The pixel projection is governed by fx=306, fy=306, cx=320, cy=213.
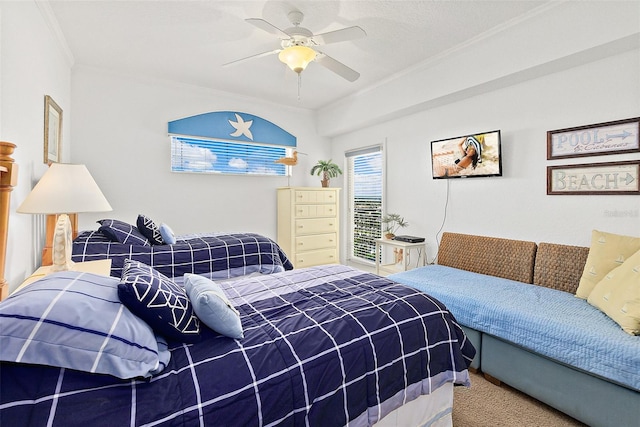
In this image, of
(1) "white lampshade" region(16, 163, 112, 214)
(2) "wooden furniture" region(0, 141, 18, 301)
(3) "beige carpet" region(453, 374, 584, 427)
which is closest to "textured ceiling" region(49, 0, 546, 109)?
(1) "white lampshade" region(16, 163, 112, 214)

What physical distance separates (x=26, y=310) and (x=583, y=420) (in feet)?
8.33

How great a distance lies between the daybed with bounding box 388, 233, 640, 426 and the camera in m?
1.57

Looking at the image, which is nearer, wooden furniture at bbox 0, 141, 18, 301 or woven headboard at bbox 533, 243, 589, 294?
wooden furniture at bbox 0, 141, 18, 301

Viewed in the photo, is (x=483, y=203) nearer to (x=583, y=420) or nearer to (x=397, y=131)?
(x=397, y=131)

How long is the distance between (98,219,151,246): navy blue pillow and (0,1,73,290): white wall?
428 millimetres

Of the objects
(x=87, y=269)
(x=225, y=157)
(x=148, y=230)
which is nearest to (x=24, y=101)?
(x=87, y=269)

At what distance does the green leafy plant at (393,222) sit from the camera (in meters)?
3.97

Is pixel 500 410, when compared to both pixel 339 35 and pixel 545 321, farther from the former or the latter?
pixel 339 35

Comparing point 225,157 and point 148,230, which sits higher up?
point 225,157

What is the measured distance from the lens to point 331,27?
2.58 m

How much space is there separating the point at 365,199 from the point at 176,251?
292cm

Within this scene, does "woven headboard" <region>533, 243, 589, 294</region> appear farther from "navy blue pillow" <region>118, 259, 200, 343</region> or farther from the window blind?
the window blind

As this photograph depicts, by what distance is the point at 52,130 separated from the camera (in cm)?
259

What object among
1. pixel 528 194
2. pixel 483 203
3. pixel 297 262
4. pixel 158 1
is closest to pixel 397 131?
pixel 483 203
